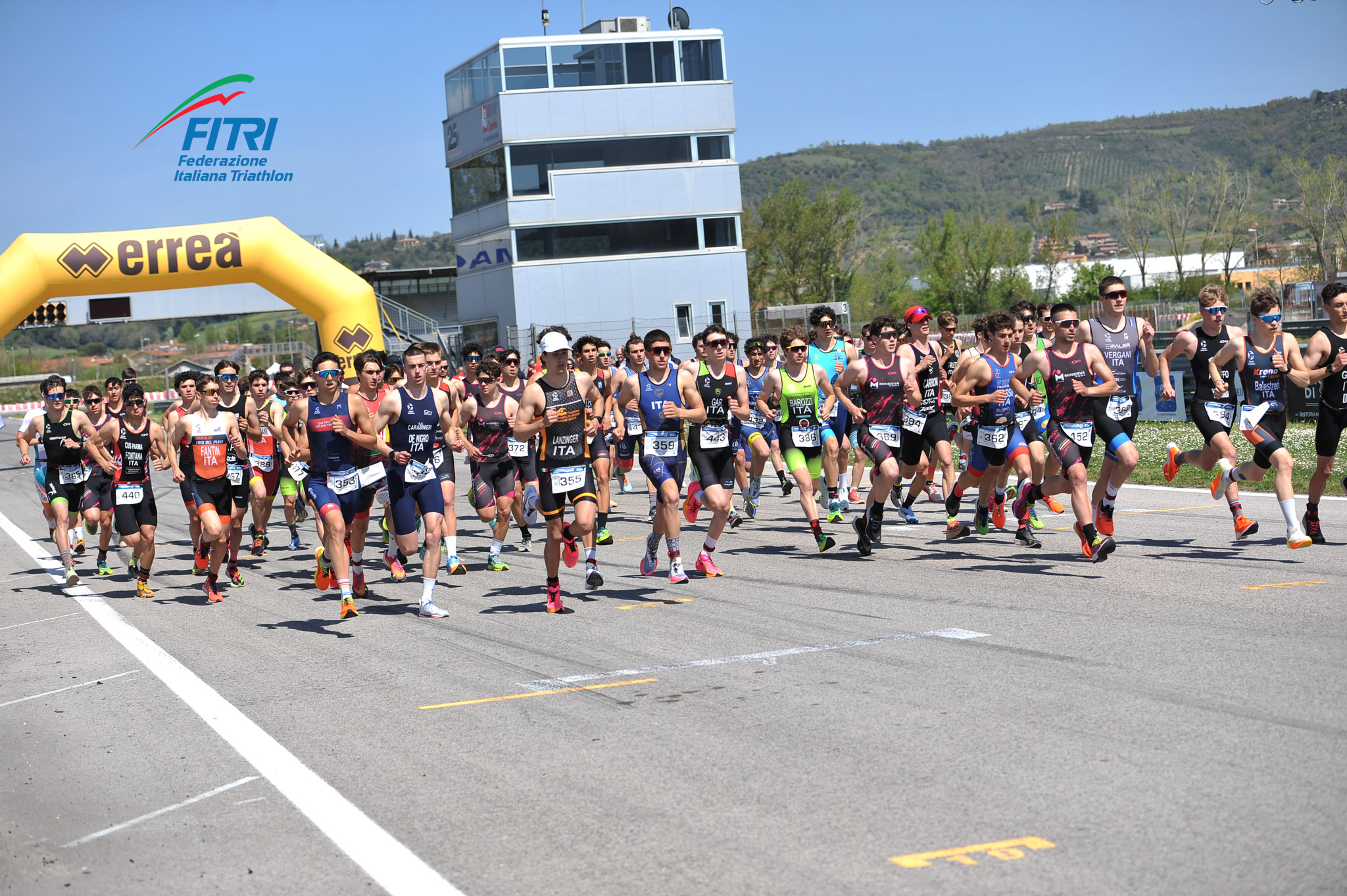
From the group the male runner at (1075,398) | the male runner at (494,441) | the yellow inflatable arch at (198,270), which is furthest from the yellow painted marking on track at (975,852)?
the yellow inflatable arch at (198,270)

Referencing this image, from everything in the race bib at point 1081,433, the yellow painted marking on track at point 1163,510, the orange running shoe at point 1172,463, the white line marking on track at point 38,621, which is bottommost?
the white line marking on track at point 38,621

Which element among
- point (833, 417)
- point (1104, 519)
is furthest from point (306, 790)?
point (833, 417)

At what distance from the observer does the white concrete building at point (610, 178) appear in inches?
1911

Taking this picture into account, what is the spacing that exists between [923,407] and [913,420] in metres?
0.20

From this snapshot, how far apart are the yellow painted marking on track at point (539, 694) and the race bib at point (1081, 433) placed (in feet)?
15.8

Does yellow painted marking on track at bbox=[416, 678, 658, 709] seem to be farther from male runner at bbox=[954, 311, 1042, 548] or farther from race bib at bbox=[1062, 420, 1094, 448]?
male runner at bbox=[954, 311, 1042, 548]

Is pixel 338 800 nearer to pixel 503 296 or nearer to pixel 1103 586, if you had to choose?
pixel 1103 586

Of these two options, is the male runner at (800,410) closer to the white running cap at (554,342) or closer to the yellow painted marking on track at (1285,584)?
the white running cap at (554,342)

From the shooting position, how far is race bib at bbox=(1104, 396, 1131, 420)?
35.3 ft

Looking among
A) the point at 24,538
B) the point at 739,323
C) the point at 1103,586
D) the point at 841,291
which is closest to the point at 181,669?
the point at 1103,586

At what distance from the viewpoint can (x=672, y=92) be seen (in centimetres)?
4922

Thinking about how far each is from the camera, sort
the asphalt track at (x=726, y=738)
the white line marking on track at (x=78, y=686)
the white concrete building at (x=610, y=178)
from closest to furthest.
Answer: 1. the asphalt track at (x=726, y=738)
2. the white line marking on track at (x=78, y=686)
3. the white concrete building at (x=610, y=178)

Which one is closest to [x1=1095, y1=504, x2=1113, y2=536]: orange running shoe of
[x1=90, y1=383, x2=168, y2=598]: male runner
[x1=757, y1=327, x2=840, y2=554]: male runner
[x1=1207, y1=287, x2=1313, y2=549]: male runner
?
[x1=1207, y1=287, x2=1313, y2=549]: male runner

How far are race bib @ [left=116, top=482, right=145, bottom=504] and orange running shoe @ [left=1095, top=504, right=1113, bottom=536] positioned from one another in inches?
360
